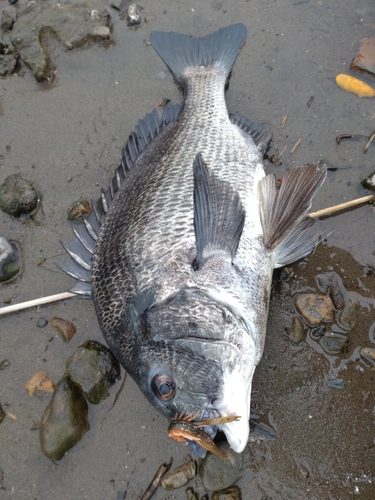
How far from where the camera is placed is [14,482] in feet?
9.84

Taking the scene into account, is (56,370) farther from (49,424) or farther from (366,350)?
(366,350)

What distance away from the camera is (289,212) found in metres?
2.93

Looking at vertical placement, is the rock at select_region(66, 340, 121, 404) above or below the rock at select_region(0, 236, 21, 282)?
below

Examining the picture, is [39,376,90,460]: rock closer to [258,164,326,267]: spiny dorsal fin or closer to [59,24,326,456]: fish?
[59,24,326,456]: fish

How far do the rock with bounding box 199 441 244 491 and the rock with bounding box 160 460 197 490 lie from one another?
103 mm

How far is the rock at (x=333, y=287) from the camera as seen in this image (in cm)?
318

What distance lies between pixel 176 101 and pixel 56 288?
7.31 ft

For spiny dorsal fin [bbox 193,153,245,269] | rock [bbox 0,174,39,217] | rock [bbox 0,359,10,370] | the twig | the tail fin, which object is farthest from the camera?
the tail fin

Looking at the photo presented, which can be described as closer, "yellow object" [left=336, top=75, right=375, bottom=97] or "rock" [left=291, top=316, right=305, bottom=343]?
"rock" [left=291, top=316, right=305, bottom=343]

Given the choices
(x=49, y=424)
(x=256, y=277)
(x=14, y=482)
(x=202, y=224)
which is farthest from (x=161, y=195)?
(x=14, y=482)

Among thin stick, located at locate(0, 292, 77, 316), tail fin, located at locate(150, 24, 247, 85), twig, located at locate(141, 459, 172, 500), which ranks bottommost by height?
twig, located at locate(141, 459, 172, 500)

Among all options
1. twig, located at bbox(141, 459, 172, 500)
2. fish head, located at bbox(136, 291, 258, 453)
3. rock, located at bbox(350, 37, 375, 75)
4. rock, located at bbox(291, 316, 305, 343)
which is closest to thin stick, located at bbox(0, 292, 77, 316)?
fish head, located at bbox(136, 291, 258, 453)

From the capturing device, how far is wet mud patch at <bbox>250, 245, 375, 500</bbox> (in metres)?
2.79

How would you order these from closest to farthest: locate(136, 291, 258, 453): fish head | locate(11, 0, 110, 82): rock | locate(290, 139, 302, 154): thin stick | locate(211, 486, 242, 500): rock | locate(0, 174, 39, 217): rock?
locate(136, 291, 258, 453): fish head → locate(211, 486, 242, 500): rock → locate(0, 174, 39, 217): rock → locate(290, 139, 302, 154): thin stick → locate(11, 0, 110, 82): rock
